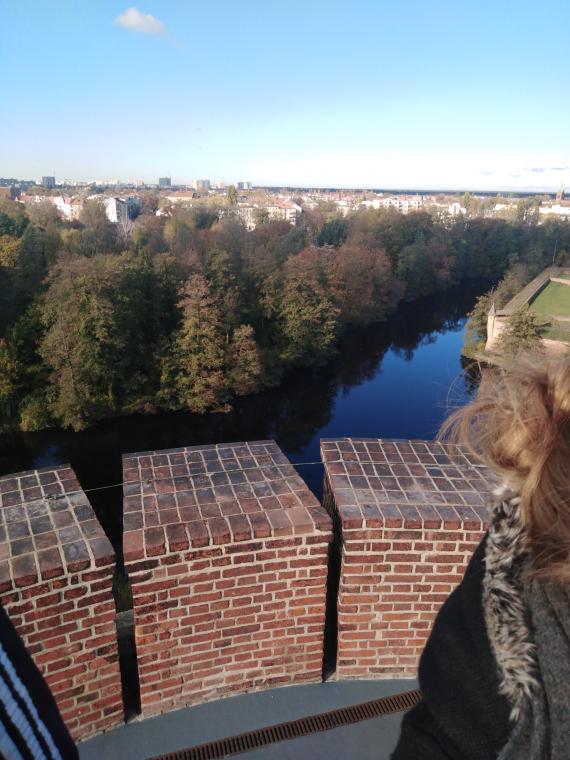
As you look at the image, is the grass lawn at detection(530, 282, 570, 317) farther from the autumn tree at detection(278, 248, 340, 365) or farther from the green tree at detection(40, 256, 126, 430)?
the green tree at detection(40, 256, 126, 430)

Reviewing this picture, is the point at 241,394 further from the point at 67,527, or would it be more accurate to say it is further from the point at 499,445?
the point at 499,445

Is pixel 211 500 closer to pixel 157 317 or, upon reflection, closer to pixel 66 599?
pixel 66 599

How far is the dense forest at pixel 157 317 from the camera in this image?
1867cm

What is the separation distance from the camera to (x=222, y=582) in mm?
2344

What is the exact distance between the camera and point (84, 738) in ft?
7.59

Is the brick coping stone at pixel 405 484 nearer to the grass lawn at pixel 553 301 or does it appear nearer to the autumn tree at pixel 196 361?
the autumn tree at pixel 196 361

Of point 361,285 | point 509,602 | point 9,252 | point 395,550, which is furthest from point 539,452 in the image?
point 361,285

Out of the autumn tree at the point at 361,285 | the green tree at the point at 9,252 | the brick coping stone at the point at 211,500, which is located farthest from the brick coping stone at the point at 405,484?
the autumn tree at the point at 361,285

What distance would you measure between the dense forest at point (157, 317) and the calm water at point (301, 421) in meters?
0.66

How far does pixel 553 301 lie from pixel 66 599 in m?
37.2

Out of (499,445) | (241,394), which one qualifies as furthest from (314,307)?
(499,445)

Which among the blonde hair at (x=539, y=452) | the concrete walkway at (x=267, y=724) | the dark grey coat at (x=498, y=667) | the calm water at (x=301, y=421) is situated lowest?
the calm water at (x=301, y=421)

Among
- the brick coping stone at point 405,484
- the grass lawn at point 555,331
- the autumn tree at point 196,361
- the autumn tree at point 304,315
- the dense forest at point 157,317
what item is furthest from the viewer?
the grass lawn at point 555,331

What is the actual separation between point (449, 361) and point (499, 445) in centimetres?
2818
